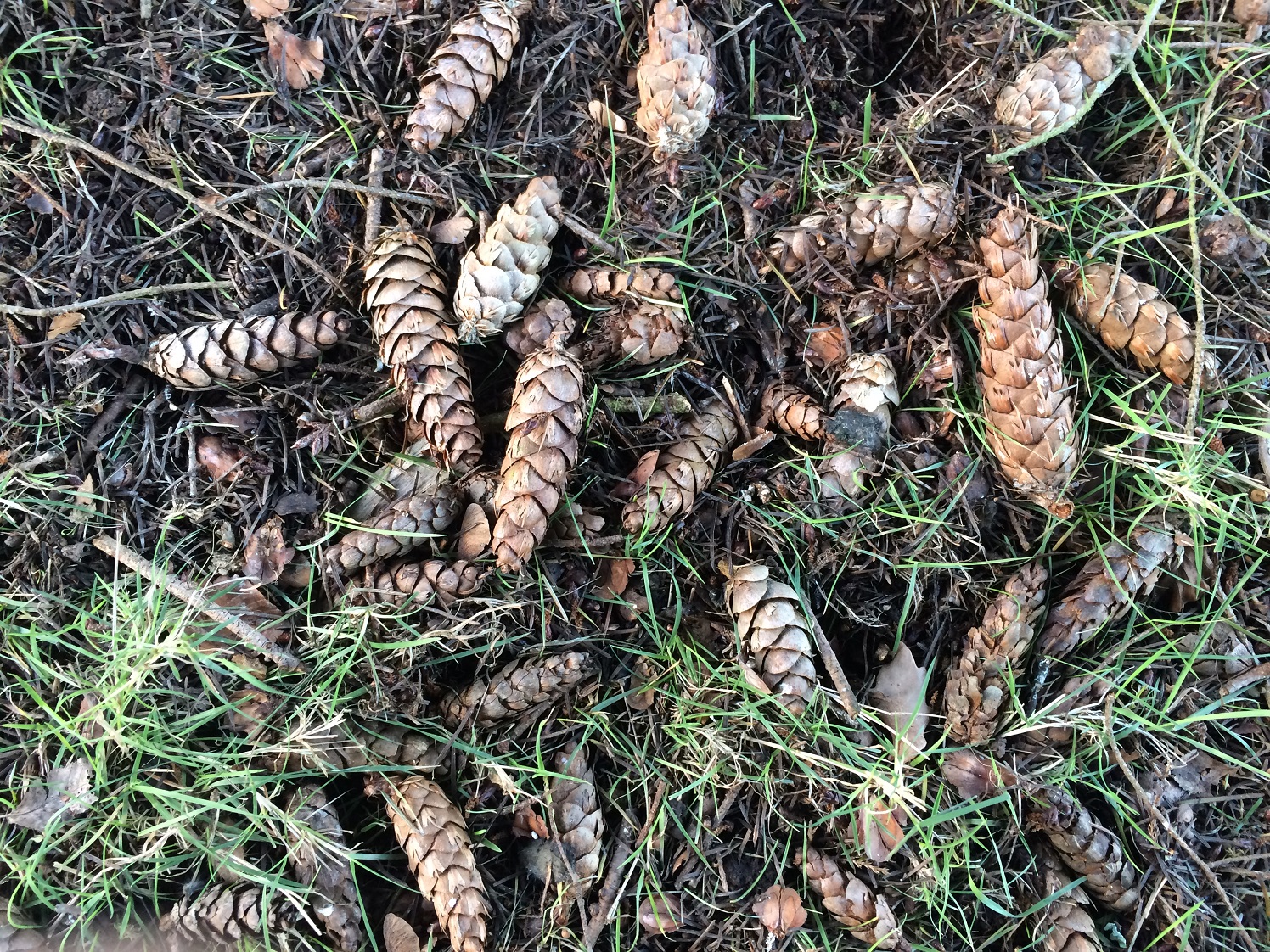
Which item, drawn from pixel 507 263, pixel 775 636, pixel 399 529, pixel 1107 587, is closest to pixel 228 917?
pixel 399 529

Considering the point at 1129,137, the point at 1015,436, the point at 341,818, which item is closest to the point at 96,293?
the point at 341,818

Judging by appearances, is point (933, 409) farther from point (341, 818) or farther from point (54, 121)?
point (54, 121)

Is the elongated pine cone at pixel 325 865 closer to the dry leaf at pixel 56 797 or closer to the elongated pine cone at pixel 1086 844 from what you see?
the dry leaf at pixel 56 797

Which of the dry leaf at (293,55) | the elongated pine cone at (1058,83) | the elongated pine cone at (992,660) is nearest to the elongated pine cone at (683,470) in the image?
the elongated pine cone at (992,660)

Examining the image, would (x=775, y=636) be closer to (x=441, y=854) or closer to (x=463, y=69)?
(x=441, y=854)

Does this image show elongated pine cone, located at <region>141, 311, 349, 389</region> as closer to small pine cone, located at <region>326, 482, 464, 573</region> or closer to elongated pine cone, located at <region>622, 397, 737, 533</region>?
small pine cone, located at <region>326, 482, 464, 573</region>

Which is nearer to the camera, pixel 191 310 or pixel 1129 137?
pixel 191 310

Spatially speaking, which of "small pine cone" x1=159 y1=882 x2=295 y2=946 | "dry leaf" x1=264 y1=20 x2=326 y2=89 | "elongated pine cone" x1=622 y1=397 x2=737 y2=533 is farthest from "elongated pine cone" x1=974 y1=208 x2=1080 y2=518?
"small pine cone" x1=159 y1=882 x2=295 y2=946

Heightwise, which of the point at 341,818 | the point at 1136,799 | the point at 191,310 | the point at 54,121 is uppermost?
the point at 54,121
